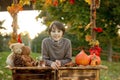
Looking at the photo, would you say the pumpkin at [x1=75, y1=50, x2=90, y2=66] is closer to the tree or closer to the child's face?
the child's face

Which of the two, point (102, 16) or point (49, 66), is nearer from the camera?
point (49, 66)

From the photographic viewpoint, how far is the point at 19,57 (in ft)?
14.6

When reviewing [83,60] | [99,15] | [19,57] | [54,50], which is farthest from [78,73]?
[99,15]

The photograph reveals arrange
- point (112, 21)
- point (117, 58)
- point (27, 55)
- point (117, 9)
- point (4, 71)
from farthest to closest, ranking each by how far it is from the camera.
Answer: point (117, 58) → point (112, 21) → point (117, 9) → point (4, 71) → point (27, 55)

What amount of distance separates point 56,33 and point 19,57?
0.54 metres

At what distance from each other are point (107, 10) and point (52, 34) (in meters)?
9.73

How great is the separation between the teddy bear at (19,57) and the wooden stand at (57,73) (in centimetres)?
12

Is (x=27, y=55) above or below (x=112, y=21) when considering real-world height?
below

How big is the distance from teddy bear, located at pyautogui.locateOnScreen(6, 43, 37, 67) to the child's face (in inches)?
14.4

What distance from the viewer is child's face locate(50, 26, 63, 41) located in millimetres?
4539

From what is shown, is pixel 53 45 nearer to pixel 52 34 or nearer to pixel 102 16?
pixel 52 34

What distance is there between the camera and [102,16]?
46.1ft

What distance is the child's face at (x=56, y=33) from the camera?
454cm

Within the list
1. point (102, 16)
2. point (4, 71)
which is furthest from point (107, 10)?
point (4, 71)
